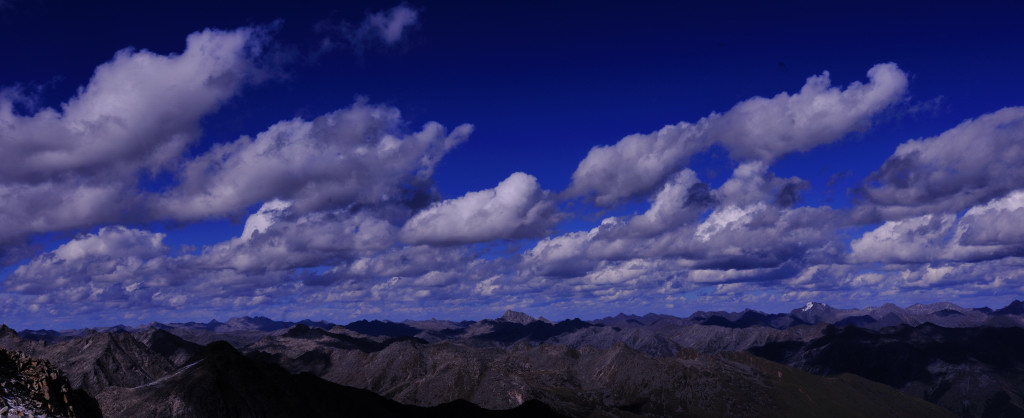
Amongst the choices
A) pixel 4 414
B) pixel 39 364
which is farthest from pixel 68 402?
pixel 4 414

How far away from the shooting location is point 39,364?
77.3 meters

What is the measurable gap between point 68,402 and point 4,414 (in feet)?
73.6

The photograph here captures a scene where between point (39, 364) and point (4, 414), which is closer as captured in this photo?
point (4, 414)

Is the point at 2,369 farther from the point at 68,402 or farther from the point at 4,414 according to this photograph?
the point at 4,414

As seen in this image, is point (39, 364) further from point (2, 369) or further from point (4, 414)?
point (4, 414)

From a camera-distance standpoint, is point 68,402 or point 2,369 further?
point 68,402

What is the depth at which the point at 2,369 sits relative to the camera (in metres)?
68.2

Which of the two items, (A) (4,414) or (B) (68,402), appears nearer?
(A) (4,414)

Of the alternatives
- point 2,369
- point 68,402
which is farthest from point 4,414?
point 68,402

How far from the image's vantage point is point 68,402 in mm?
76375

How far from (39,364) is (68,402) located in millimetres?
5599

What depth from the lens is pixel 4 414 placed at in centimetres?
5594

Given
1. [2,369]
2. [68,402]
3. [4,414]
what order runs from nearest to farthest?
[4,414], [2,369], [68,402]

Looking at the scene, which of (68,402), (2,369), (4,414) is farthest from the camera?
(68,402)
